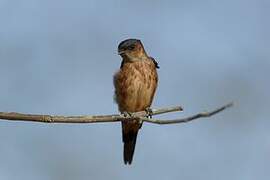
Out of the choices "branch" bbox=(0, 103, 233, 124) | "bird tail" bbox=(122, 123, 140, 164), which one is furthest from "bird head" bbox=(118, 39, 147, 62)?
"branch" bbox=(0, 103, 233, 124)

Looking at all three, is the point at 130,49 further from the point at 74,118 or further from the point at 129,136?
the point at 74,118

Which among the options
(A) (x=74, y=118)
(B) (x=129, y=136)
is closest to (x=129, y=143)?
(B) (x=129, y=136)

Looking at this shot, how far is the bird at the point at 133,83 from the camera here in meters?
7.52

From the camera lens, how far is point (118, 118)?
3.92 metres

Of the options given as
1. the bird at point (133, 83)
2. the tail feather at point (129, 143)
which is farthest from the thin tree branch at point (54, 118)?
the bird at point (133, 83)

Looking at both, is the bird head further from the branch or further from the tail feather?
the branch

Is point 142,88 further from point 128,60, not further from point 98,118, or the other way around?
point 98,118

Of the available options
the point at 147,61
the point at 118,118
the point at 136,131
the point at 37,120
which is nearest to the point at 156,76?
the point at 147,61

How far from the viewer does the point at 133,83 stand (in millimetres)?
7555

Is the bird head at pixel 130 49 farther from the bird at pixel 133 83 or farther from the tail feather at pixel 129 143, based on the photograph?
the tail feather at pixel 129 143

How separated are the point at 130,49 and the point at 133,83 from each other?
40 centimetres

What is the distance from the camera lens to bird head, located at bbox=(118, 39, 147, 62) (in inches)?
298

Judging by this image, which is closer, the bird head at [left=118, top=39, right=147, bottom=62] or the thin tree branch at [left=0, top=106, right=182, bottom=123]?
the thin tree branch at [left=0, top=106, right=182, bottom=123]

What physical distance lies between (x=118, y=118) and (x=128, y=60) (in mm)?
3789
